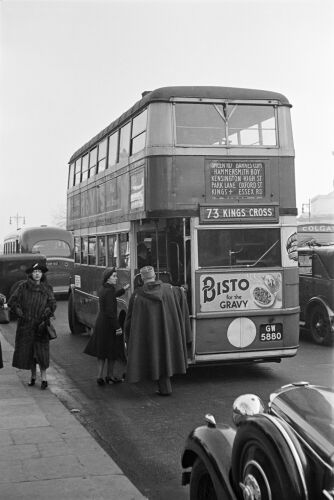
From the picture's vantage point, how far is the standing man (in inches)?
332

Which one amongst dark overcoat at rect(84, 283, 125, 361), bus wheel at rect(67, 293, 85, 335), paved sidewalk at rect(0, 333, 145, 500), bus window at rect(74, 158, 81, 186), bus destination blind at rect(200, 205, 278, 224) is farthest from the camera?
bus wheel at rect(67, 293, 85, 335)

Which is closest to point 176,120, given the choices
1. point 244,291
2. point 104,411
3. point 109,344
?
point 244,291

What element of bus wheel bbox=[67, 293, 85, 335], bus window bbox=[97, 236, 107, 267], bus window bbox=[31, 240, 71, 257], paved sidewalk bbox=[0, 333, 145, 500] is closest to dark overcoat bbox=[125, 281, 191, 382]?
paved sidewalk bbox=[0, 333, 145, 500]

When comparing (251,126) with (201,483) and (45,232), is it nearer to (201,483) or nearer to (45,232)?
(201,483)

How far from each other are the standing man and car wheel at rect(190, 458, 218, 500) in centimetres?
448

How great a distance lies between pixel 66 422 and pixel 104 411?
0.98m

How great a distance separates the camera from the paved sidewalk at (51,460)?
468 cm

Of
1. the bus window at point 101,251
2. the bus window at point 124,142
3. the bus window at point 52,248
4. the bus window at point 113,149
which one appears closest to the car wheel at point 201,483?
the bus window at point 124,142

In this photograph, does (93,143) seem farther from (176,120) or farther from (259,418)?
(259,418)

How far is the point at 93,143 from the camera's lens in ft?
42.9

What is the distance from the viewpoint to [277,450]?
2.91 meters

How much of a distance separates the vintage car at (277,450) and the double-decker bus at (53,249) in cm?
2278

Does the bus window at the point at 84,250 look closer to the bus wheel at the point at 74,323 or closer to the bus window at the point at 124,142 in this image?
the bus wheel at the point at 74,323

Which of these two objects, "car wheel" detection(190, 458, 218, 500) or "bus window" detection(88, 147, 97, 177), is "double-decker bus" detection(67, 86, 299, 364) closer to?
"bus window" detection(88, 147, 97, 177)
